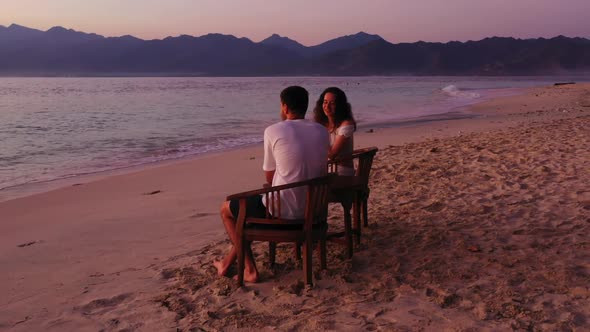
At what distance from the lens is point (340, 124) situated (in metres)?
4.58

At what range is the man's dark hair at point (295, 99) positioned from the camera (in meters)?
3.67

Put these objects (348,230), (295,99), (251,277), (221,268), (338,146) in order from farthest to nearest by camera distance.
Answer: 1. (338,146)
2. (348,230)
3. (221,268)
4. (251,277)
5. (295,99)

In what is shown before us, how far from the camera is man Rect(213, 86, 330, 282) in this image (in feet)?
11.8

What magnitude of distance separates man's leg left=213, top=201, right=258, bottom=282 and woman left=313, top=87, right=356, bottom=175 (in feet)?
3.71

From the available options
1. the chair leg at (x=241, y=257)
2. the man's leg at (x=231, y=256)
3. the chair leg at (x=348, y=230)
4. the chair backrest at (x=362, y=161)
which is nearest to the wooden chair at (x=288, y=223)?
the chair leg at (x=241, y=257)

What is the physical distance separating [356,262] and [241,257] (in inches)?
40.7

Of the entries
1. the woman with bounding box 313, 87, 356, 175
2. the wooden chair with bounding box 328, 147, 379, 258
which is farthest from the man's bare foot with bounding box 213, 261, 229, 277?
the woman with bounding box 313, 87, 356, 175

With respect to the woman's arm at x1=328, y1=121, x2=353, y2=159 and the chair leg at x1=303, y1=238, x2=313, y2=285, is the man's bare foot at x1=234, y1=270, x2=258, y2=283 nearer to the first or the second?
the chair leg at x1=303, y1=238, x2=313, y2=285

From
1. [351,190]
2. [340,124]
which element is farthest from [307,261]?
[340,124]

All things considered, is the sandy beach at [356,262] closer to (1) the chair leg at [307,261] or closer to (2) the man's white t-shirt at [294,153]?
(1) the chair leg at [307,261]

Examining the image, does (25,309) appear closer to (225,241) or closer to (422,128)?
(225,241)

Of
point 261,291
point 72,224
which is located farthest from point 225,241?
point 72,224

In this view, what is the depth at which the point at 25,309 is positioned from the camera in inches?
147

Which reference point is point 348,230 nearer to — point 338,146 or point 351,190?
point 351,190
